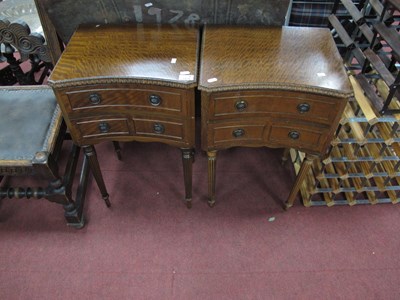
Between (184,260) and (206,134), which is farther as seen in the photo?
(184,260)

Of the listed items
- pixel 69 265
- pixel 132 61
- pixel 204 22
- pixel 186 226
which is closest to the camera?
pixel 132 61

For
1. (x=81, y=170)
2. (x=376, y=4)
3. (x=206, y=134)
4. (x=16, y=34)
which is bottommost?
(x=81, y=170)

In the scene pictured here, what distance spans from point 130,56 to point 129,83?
0.39 ft

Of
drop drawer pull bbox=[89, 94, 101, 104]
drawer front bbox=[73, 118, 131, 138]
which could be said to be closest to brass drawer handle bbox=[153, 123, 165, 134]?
drawer front bbox=[73, 118, 131, 138]

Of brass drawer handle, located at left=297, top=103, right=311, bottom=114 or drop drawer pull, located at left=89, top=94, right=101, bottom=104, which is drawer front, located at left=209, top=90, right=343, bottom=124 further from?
drop drawer pull, located at left=89, top=94, right=101, bottom=104

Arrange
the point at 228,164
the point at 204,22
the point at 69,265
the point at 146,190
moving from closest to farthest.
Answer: the point at 204,22, the point at 69,265, the point at 146,190, the point at 228,164

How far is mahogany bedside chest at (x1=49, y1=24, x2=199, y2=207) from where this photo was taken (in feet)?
3.36

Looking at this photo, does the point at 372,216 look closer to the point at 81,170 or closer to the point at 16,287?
the point at 81,170

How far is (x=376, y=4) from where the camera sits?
1166 mm

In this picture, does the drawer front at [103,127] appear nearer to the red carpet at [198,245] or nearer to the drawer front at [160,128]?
the drawer front at [160,128]

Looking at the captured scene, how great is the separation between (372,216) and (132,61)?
132cm

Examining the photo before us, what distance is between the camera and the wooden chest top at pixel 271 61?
3.29 ft

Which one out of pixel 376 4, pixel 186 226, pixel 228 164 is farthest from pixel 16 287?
pixel 376 4

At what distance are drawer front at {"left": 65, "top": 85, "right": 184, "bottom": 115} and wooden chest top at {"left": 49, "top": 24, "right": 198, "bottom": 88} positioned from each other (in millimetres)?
36
